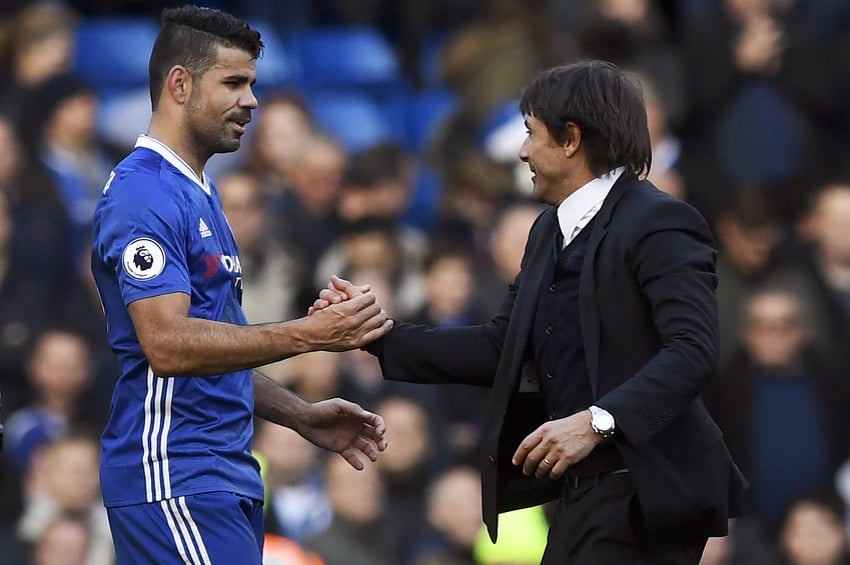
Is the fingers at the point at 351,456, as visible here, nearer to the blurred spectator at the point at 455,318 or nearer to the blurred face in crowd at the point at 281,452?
the blurred face in crowd at the point at 281,452

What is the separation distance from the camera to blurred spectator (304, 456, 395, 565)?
22.4ft

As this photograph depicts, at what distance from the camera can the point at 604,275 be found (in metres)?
4.07

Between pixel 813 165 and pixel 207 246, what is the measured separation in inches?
182

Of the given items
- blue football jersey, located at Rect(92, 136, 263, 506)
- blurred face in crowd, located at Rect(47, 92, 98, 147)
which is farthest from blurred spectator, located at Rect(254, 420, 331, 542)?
blue football jersey, located at Rect(92, 136, 263, 506)

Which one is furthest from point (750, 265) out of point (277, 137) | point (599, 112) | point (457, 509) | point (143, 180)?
point (143, 180)

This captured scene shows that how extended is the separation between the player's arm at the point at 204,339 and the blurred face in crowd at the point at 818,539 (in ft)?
12.0

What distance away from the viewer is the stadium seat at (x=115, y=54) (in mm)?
8617

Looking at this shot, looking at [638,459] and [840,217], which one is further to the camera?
[840,217]

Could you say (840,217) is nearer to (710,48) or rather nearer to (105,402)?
(710,48)

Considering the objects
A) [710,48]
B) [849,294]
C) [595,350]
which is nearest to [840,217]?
[849,294]

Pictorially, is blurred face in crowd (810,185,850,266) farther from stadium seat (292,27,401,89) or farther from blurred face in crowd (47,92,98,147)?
blurred face in crowd (47,92,98,147)

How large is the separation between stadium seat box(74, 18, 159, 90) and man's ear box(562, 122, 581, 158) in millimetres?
4701

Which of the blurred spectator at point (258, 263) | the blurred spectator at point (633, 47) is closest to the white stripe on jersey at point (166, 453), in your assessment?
the blurred spectator at point (258, 263)

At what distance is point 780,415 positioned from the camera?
7.33 m
